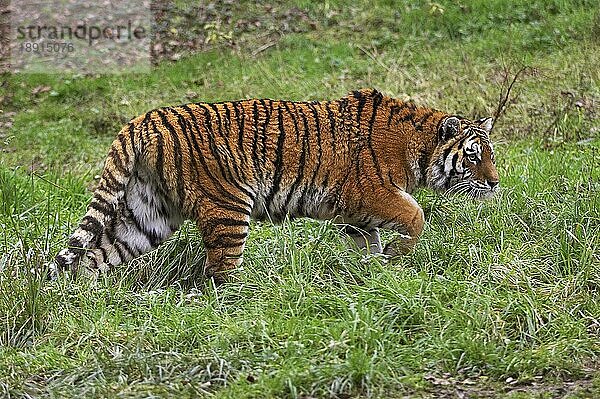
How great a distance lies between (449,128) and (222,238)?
5.97 ft

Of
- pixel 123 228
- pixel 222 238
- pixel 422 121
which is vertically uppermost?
pixel 422 121

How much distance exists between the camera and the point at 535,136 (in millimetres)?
9359

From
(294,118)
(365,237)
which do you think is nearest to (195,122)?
(294,118)

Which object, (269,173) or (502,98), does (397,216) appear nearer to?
(269,173)

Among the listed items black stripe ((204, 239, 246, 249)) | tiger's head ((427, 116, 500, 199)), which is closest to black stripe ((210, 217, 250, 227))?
black stripe ((204, 239, 246, 249))

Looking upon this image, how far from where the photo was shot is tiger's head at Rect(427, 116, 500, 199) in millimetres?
6637

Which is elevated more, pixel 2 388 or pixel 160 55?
pixel 2 388

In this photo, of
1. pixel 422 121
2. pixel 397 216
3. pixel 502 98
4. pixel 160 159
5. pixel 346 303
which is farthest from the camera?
Answer: pixel 502 98

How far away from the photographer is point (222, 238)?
20.2ft

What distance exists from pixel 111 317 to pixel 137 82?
8.05 m

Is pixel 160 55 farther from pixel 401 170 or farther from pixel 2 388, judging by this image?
pixel 2 388

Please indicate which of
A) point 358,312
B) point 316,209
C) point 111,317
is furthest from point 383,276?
point 111,317

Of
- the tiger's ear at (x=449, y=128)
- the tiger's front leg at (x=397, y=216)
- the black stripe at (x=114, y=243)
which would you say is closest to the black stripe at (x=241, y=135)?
the tiger's front leg at (x=397, y=216)

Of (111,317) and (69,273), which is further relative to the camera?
(69,273)
